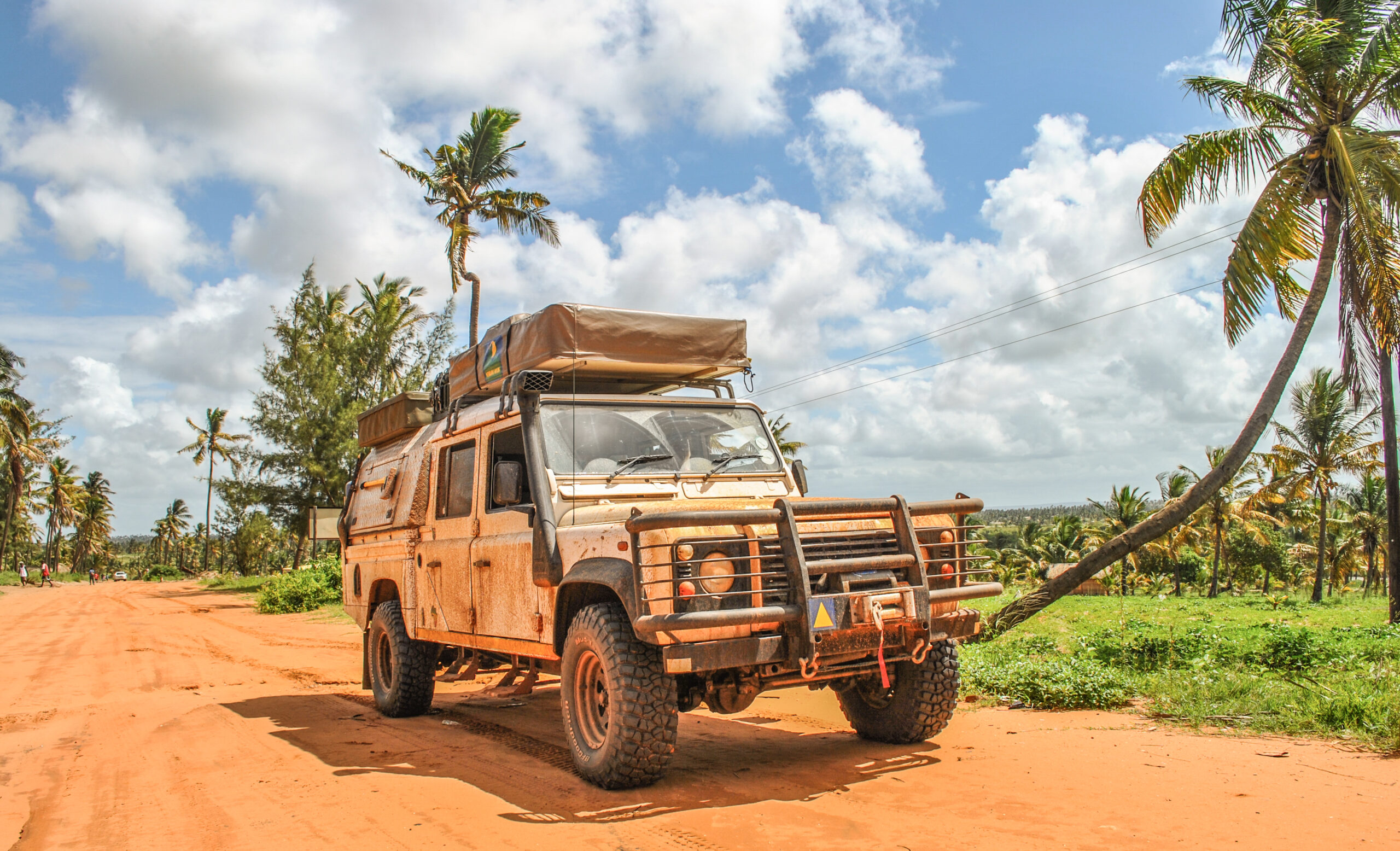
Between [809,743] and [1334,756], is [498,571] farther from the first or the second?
[1334,756]

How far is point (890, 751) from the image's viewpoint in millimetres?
5785

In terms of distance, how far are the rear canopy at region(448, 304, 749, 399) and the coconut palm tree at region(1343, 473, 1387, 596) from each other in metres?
42.8

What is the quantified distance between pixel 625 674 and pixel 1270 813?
306 centimetres

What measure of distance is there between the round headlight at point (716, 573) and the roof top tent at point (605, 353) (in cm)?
189

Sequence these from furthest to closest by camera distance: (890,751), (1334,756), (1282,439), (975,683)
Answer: (1282,439)
(975,683)
(890,751)
(1334,756)

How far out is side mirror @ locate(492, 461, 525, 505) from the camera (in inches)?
223

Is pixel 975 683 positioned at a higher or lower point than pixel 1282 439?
lower

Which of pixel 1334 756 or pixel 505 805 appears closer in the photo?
pixel 505 805

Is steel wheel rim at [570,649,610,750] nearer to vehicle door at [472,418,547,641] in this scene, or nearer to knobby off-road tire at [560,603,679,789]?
knobby off-road tire at [560,603,679,789]

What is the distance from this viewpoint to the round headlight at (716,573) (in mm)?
4699

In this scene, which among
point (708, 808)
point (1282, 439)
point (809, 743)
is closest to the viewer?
point (708, 808)

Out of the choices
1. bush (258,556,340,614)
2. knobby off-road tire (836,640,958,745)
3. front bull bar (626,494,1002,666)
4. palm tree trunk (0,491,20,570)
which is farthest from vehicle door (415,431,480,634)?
palm tree trunk (0,491,20,570)

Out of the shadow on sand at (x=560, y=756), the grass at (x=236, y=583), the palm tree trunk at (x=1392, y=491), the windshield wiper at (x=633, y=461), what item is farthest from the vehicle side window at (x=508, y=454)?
the grass at (x=236, y=583)

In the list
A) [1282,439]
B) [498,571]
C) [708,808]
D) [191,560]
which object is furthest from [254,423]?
[191,560]
